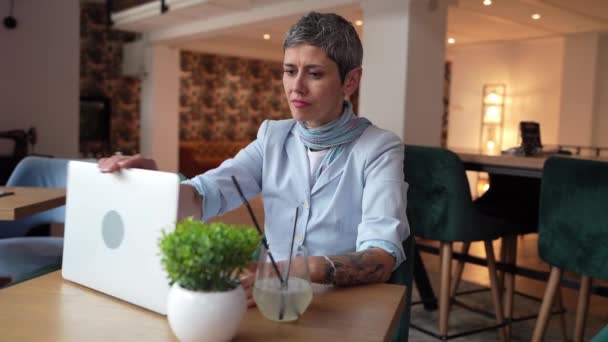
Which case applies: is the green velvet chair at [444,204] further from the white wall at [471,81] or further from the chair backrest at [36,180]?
the white wall at [471,81]

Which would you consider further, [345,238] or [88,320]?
Result: [345,238]

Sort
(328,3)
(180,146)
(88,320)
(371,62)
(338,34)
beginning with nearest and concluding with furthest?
(88,320) < (338,34) < (371,62) < (328,3) < (180,146)

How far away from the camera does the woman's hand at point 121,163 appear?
3.39ft

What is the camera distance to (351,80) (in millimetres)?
1435

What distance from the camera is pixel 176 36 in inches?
338

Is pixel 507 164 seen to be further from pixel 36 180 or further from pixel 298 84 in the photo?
pixel 36 180

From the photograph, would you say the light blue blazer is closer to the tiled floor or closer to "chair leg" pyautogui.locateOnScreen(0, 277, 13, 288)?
"chair leg" pyautogui.locateOnScreen(0, 277, 13, 288)

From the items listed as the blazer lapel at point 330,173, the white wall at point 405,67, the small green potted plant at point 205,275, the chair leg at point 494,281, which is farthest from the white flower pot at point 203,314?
the white wall at point 405,67

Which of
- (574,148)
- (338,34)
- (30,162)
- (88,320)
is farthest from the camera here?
(574,148)

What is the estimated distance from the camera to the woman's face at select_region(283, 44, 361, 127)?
1.33m

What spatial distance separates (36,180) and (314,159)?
223 cm

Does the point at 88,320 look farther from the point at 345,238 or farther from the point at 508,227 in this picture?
the point at 508,227

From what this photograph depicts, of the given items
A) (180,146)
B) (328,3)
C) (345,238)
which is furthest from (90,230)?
(180,146)

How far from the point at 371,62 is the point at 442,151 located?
111 inches
